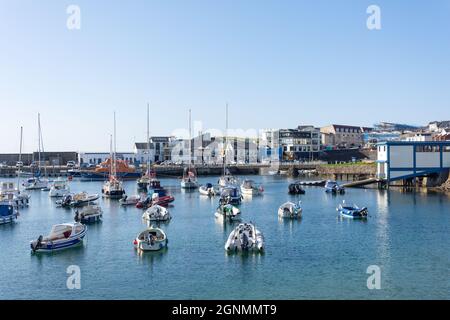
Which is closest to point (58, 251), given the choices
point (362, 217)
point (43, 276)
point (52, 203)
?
point (43, 276)

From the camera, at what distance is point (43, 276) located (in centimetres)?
2006

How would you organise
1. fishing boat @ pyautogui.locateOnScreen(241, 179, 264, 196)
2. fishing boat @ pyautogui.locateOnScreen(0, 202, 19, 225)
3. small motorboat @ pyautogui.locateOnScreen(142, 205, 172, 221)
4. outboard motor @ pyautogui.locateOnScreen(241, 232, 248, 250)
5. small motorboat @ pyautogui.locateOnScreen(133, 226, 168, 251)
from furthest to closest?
fishing boat @ pyautogui.locateOnScreen(241, 179, 264, 196)
small motorboat @ pyautogui.locateOnScreen(142, 205, 172, 221)
fishing boat @ pyautogui.locateOnScreen(0, 202, 19, 225)
small motorboat @ pyautogui.locateOnScreen(133, 226, 168, 251)
outboard motor @ pyautogui.locateOnScreen(241, 232, 248, 250)

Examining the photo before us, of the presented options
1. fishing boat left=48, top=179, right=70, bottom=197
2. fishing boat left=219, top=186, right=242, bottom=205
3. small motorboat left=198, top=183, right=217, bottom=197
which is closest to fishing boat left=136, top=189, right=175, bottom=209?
fishing boat left=219, top=186, right=242, bottom=205

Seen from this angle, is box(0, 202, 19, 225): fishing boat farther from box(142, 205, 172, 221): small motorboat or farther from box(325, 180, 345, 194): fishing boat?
box(325, 180, 345, 194): fishing boat

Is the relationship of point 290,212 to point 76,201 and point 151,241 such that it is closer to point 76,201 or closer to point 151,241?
point 151,241

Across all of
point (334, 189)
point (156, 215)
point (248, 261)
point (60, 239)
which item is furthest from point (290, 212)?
point (334, 189)

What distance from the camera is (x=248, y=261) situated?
71.2 ft

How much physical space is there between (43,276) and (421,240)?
18182 millimetres

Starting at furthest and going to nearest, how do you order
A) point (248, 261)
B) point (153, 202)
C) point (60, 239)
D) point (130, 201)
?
point (130, 201) < point (153, 202) < point (60, 239) < point (248, 261)

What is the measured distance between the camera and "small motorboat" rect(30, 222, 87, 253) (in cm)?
2408

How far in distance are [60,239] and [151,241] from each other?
4.70m

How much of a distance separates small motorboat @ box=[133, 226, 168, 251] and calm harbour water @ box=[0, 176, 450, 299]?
0.39 metres

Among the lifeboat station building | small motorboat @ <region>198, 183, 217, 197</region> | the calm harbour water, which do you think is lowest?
the calm harbour water

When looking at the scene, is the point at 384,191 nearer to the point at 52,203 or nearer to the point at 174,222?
the point at 174,222
